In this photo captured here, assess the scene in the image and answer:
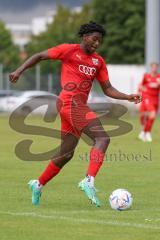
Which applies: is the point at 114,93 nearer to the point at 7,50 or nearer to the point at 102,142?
the point at 102,142

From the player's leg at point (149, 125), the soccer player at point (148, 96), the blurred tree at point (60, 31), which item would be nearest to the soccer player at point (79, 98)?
the player's leg at point (149, 125)

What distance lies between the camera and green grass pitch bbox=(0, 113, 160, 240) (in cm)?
915

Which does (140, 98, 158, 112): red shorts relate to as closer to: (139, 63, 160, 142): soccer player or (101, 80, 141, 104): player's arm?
(139, 63, 160, 142): soccer player

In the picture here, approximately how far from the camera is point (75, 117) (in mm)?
11242

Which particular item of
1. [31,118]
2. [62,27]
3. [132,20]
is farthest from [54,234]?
[62,27]

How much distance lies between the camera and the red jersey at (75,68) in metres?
11.2

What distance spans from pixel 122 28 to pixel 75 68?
75.2m

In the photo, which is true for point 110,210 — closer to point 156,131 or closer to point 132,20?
point 156,131

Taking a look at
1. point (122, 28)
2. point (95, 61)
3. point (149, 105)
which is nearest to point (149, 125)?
point (149, 105)

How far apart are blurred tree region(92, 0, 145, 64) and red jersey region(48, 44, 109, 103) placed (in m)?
73.0

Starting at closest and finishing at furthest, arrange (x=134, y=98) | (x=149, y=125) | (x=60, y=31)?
(x=134, y=98) < (x=149, y=125) < (x=60, y=31)

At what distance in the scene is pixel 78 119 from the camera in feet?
36.9

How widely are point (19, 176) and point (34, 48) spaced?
9008 centimetres

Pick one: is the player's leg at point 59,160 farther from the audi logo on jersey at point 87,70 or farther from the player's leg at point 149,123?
the player's leg at point 149,123
